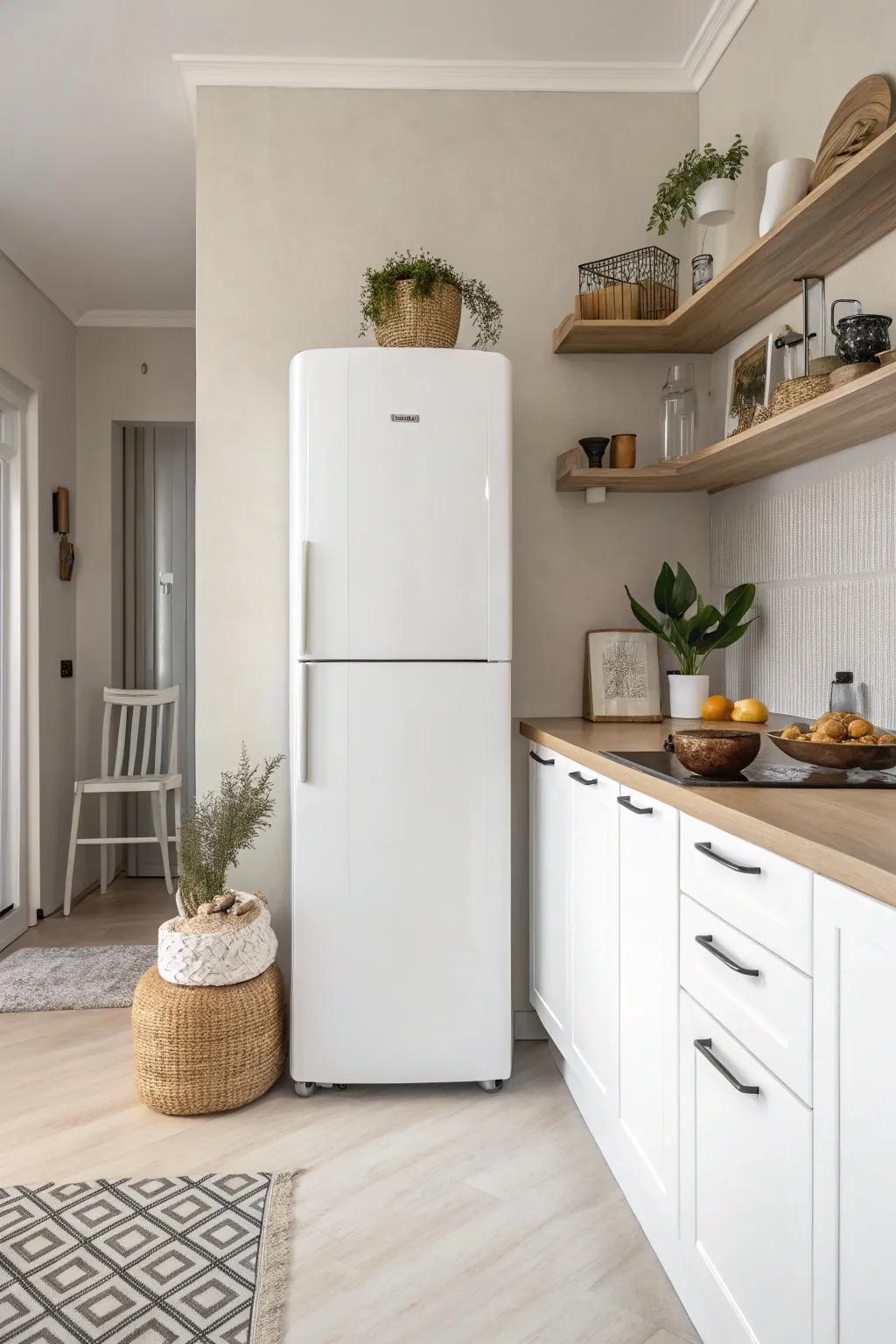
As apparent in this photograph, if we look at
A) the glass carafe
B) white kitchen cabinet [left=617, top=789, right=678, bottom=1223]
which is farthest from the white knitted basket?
the glass carafe

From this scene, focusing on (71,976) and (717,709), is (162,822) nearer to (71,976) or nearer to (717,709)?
(71,976)

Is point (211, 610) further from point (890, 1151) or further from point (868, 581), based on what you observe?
point (890, 1151)

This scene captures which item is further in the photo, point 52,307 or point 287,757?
point 52,307

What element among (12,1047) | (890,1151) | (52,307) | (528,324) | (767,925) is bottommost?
(12,1047)

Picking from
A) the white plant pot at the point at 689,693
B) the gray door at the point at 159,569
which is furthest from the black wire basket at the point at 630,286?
the gray door at the point at 159,569

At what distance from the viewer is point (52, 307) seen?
4.50 meters

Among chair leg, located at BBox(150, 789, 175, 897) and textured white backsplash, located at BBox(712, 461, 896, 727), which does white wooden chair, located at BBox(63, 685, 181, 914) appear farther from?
textured white backsplash, located at BBox(712, 461, 896, 727)

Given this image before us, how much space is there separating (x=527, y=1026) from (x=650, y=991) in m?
A: 1.29

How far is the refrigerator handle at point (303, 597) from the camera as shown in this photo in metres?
2.41

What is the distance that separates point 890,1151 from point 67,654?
4.33m

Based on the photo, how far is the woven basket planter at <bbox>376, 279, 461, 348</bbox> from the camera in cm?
248

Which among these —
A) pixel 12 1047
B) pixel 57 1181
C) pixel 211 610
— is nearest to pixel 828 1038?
pixel 57 1181

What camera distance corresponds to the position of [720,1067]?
1.36 metres

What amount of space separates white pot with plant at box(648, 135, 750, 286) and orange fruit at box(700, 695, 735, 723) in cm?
124
